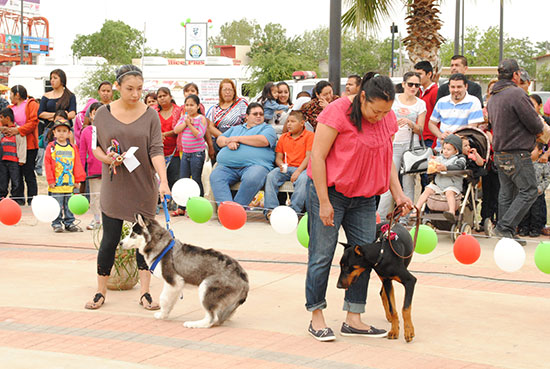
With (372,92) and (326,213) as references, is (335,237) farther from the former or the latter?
(372,92)

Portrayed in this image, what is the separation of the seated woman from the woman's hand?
5129 mm

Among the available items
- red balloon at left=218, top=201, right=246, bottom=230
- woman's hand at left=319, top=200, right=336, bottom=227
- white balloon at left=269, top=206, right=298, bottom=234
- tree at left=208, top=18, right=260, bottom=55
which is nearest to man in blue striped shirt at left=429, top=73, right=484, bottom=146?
white balloon at left=269, top=206, right=298, bottom=234

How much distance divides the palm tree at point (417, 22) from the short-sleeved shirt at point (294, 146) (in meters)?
4.67

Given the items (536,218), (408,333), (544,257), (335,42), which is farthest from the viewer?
(335,42)

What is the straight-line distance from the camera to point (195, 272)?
5.73 metres

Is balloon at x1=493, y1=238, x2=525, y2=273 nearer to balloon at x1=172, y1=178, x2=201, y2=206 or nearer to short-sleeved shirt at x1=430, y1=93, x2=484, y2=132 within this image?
balloon at x1=172, y1=178, x2=201, y2=206

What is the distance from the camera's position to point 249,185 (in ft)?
33.9

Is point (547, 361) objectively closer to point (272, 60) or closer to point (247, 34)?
point (272, 60)

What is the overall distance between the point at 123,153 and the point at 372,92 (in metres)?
2.18

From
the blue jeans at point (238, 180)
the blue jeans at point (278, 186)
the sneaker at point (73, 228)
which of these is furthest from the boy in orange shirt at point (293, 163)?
the sneaker at point (73, 228)

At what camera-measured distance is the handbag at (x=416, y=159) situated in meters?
9.45

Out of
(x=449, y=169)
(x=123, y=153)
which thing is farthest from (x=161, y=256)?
(x=449, y=169)

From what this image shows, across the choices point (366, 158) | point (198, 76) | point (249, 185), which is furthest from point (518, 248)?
point (198, 76)

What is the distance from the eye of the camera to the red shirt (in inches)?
406
